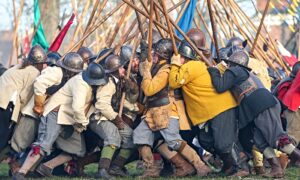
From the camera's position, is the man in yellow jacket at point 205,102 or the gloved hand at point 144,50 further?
the gloved hand at point 144,50

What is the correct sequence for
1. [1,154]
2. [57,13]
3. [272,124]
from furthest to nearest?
[57,13], [1,154], [272,124]

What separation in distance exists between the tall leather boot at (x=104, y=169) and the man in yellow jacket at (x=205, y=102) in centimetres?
112

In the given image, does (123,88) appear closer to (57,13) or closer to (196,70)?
(196,70)

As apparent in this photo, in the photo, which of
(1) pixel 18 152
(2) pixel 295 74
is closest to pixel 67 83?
(1) pixel 18 152

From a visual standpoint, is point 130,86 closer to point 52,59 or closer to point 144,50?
point 144,50

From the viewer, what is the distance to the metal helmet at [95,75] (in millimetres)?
11188

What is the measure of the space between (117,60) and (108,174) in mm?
1364

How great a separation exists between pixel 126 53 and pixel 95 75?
99 cm

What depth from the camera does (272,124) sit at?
11070 mm

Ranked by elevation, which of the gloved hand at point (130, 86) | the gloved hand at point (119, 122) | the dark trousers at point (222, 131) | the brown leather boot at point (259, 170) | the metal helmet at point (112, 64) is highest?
the metal helmet at point (112, 64)

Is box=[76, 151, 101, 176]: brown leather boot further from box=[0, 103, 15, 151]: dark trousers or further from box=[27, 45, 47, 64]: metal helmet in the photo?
box=[27, 45, 47, 64]: metal helmet

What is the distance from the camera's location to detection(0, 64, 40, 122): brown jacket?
1166 centimetres

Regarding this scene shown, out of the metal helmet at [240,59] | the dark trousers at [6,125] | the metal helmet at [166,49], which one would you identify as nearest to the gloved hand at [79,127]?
the dark trousers at [6,125]

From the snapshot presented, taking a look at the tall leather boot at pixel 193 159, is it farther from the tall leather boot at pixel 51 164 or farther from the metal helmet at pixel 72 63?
the metal helmet at pixel 72 63
